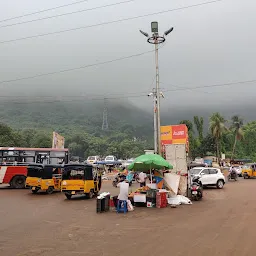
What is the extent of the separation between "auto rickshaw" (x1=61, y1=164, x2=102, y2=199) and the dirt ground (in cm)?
271

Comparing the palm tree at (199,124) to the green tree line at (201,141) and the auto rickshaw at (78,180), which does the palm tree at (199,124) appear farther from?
the auto rickshaw at (78,180)

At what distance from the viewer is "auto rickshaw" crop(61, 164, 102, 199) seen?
17141mm

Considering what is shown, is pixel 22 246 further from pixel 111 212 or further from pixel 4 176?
pixel 4 176

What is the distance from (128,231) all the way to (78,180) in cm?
853

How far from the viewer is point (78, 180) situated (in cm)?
1717

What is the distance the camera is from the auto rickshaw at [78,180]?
17.1 meters

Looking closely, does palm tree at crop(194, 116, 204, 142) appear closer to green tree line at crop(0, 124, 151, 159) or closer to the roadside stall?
green tree line at crop(0, 124, 151, 159)

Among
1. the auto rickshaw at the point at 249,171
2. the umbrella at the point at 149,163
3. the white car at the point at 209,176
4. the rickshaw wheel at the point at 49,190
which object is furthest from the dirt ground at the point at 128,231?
the auto rickshaw at the point at 249,171

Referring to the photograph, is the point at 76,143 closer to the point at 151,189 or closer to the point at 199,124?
the point at 199,124

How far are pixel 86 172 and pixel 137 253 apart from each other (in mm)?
11172

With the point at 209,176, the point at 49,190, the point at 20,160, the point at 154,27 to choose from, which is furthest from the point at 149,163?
the point at 20,160

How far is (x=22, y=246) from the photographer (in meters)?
Answer: 7.43

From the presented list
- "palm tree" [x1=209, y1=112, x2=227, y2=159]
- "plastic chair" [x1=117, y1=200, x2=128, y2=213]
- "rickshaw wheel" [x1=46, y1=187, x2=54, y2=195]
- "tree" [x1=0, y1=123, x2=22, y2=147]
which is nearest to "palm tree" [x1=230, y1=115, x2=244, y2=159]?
"palm tree" [x1=209, y1=112, x2=227, y2=159]

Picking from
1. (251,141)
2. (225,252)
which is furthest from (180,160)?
(251,141)
